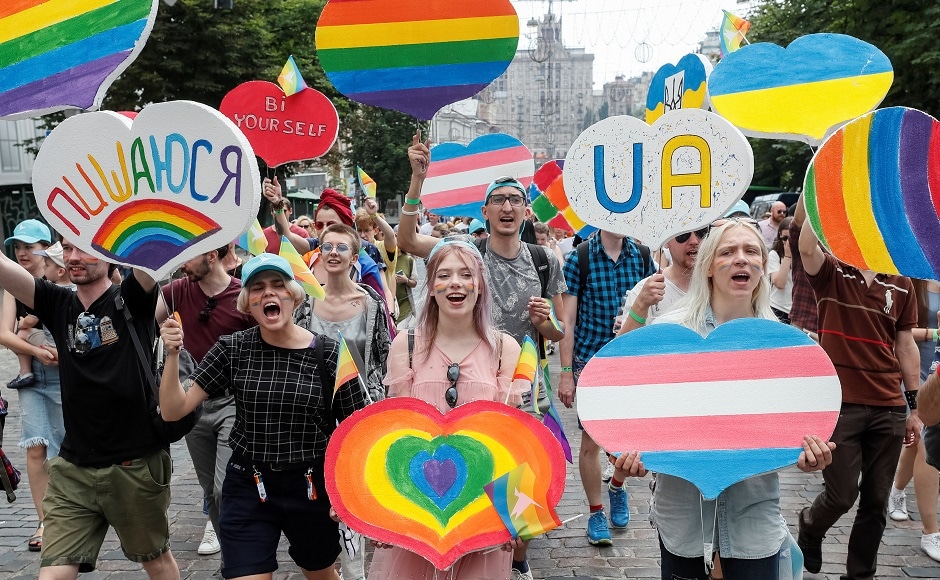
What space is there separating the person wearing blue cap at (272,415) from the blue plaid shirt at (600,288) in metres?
2.05

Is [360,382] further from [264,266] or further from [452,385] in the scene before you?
[264,266]

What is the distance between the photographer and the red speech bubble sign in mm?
5887

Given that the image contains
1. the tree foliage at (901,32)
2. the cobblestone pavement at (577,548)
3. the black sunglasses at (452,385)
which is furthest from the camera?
the tree foliage at (901,32)

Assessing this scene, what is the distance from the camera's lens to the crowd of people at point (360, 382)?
3.01 m

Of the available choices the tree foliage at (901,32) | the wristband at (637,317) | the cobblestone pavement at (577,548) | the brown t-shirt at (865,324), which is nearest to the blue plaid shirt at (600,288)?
the cobblestone pavement at (577,548)

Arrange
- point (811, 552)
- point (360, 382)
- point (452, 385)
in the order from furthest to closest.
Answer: point (811, 552), point (360, 382), point (452, 385)

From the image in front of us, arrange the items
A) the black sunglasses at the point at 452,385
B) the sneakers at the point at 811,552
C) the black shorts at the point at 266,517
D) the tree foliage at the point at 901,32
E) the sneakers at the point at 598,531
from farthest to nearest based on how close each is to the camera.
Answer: the tree foliage at the point at 901,32 → the sneakers at the point at 598,531 → the sneakers at the point at 811,552 → the black shorts at the point at 266,517 → the black sunglasses at the point at 452,385

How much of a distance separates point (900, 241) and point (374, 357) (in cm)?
257

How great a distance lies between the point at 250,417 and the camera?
3.37m

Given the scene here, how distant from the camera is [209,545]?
191 inches

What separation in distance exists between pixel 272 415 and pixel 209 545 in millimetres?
1956

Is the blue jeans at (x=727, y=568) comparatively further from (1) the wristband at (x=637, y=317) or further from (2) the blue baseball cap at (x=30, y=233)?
(2) the blue baseball cap at (x=30, y=233)

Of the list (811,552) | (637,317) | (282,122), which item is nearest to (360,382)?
(637,317)

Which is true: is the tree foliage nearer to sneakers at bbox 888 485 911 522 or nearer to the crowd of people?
sneakers at bbox 888 485 911 522
